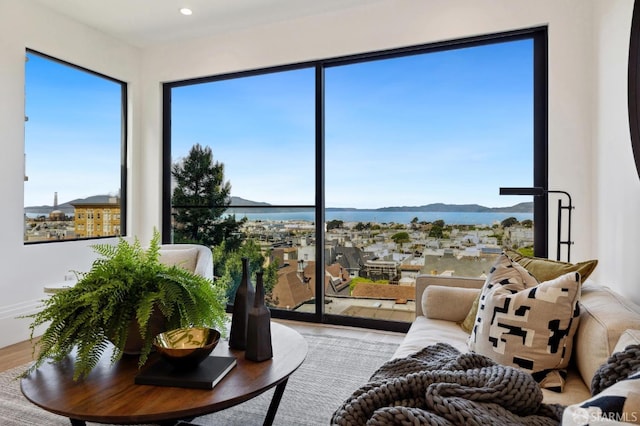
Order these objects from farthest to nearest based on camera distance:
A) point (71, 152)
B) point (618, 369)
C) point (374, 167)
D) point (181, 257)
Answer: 1. point (71, 152)
2. point (374, 167)
3. point (181, 257)
4. point (618, 369)

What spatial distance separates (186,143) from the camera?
4281mm

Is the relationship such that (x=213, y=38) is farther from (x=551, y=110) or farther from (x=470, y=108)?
(x=551, y=110)

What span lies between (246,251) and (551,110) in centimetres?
286

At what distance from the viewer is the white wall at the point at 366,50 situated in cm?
Answer: 231

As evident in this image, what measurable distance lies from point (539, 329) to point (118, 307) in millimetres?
1529

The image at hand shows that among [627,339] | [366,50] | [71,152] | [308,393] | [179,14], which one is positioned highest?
[179,14]

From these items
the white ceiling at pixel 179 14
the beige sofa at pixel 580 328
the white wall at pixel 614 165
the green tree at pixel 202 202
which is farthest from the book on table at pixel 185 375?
the white ceiling at pixel 179 14

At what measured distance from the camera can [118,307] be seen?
147 centimetres

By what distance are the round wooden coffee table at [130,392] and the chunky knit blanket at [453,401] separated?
399 millimetres

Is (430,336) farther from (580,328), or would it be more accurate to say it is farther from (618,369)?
(618,369)

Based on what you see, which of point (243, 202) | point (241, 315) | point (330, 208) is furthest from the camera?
point (243, 202)

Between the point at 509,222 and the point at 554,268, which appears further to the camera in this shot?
the point at 509,222

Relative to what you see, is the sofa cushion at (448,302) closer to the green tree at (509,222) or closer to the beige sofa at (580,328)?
the beige sofa at (580,328)

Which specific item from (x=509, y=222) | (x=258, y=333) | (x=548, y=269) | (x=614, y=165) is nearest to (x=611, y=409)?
(x=258, y=333)
